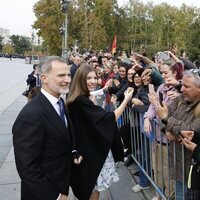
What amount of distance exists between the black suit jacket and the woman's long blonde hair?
64 cm

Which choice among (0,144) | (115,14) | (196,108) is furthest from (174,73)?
(115,14)

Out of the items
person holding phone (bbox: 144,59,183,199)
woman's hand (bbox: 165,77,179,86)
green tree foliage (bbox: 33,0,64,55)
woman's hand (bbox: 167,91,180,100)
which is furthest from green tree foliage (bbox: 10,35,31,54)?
woman's hand (bbox: 167,91,180,100)

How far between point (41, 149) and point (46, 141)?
0.23ft

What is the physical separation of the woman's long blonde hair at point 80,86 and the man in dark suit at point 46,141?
52 cm

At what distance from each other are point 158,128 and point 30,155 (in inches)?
63.6

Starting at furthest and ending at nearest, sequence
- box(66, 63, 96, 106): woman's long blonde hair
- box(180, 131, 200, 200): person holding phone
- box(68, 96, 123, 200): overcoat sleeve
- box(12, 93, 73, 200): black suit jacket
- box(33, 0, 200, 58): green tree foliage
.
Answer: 1. box(33, 0, 200, 58): green tree foliage
2. box(66, 63, 96, 106): woman's long blonde hair
3. box(68, 96, 123, 200): overcoat sleeve
4. box(180, 131, 200, 200): person holding phone
5. box(12, 93, 73, 200): black suit jacket

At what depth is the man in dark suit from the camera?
2.43 metres

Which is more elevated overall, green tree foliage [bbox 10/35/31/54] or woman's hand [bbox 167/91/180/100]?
woman's hand [bbox 167/91/180/100]

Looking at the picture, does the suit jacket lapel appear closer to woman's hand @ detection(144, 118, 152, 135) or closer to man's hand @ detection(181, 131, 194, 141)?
man's hand @ detection(181, 131, 194, 141)

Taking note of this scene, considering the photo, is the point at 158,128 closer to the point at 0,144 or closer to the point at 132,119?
the point at 132,119

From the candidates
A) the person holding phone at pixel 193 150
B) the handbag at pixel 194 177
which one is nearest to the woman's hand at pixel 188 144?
the person holding phone at pixel 193 150

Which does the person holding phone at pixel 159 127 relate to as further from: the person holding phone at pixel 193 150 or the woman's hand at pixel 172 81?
the person holding phone at pixel 193 150

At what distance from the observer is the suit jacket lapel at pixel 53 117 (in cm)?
253

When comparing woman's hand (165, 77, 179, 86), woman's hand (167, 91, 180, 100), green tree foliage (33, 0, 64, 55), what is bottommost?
woman's hand (167, 91, 180, 100)
